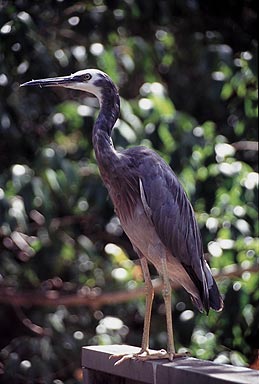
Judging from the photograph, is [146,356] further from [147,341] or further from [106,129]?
[106,129]

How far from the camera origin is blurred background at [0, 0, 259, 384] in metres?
6.46

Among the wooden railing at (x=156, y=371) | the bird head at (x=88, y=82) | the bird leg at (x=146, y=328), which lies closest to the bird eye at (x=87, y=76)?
the bird head at (x=88, y=82)

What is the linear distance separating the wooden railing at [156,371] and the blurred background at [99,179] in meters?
2.37

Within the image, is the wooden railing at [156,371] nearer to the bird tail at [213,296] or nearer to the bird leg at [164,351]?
the bird leg at [164,351]

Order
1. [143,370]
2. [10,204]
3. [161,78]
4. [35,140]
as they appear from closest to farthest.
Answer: [143,370]
[10,204]
[35,140]
[161,78]

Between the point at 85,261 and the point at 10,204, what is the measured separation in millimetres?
1614

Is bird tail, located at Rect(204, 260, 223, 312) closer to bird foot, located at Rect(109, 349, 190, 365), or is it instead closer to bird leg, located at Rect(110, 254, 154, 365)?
bird leg, located at Rect(110, 254, 154, 365)

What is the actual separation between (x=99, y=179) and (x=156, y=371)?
10.5 ft

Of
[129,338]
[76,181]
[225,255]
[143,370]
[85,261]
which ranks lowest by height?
[129,338]

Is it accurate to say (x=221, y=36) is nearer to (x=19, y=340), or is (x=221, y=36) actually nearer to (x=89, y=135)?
(x=89, y=135)

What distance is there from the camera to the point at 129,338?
762 centimetres

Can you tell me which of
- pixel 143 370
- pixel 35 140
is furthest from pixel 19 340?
pixel 143 370

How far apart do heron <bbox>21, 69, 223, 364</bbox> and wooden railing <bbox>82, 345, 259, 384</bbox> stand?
1.16ft

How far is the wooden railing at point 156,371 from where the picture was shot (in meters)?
3.05
